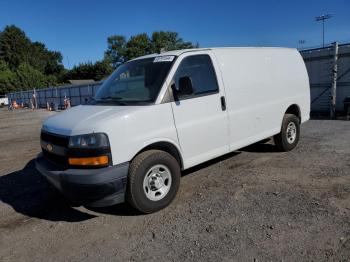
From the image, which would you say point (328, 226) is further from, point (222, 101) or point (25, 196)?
point (25, 196)

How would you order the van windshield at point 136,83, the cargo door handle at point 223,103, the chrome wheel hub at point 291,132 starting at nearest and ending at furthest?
the van windshield at point 136,83, the cargo door handle at point 223,103, the chrome wheel hub at point 291,132

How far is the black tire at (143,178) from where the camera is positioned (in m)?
4.10

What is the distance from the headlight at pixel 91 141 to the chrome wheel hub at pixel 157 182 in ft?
2.38

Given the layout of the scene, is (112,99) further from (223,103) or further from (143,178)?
(223,103)

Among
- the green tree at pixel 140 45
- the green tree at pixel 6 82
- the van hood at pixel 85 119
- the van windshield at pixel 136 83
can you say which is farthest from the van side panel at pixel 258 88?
the green tree at pixel 140 45

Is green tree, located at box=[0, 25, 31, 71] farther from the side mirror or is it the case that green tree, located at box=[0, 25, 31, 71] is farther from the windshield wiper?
the side mirror

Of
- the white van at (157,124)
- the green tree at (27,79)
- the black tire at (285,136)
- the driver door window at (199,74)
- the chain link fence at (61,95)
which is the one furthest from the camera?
the green tree at (27,79)

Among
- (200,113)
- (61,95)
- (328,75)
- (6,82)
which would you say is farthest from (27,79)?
(200,113)

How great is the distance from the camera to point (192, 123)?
4.77 metres

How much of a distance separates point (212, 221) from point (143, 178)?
999 millimetres

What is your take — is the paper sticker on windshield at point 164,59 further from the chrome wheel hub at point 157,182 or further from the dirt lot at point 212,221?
the dirt lot at point 212,221

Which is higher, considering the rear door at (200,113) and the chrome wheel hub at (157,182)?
the rear door at (200,113)

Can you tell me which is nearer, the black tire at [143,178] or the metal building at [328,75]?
the black tire at [143,178]

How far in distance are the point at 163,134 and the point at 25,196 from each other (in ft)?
8.94
